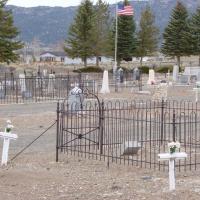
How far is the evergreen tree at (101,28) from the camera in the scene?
7900 cm

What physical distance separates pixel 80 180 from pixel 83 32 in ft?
229

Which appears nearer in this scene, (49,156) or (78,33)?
(49,156)

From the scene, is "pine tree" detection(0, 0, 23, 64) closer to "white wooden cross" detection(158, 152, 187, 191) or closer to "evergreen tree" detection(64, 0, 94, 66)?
"evergreen tree" detection(64, 0, 94, 66)

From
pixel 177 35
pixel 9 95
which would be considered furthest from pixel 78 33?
pixel 9 95

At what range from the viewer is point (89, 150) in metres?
13.7

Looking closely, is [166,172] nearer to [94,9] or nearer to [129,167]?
[129,167]

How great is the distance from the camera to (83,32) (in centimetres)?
7956

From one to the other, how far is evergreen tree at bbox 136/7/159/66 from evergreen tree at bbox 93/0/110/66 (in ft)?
14.9

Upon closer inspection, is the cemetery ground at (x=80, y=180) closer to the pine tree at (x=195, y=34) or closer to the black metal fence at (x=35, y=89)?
the black metal fence at (x=35, y=89)

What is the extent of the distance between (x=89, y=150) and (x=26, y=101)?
17.5m

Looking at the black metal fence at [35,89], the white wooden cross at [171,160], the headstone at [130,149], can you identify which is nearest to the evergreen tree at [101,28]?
the black metal fence at [35,89]

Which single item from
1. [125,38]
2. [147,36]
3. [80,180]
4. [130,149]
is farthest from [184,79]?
[80,180]

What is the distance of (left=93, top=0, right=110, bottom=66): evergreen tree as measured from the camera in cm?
7900

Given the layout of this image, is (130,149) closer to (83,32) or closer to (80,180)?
(80,180)
